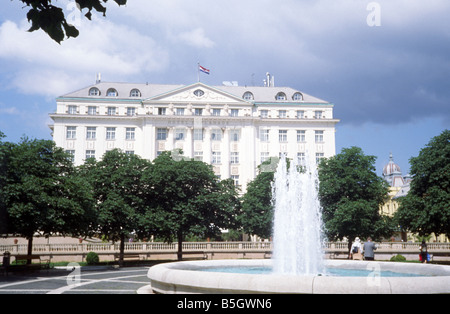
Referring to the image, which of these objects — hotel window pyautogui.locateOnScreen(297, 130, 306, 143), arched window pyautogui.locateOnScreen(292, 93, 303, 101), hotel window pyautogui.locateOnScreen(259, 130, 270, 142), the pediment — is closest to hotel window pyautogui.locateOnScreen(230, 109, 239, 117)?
the pediment

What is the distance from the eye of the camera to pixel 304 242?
19.5 metres

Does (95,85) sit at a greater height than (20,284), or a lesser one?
greater

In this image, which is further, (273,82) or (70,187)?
(273,82)

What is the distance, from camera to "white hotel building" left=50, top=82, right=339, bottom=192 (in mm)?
68812

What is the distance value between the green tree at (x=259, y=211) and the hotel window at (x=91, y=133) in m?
31.8

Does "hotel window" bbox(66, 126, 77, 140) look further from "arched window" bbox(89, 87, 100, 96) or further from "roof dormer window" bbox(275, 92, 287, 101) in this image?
"roof dormer window" bbox(275, 92, 287, 101)

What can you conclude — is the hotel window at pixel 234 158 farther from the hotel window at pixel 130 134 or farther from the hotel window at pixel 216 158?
the hotel window at pixel 130 134

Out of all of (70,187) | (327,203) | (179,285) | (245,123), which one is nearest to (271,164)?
(327,203)

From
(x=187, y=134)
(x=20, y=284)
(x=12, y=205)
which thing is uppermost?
(x=187, y=134)

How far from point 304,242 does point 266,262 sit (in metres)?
2.59

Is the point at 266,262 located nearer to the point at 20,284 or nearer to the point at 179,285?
the point at 179,285

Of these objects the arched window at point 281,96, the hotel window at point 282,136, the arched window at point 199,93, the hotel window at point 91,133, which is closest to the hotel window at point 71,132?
the hotel window at point 91,133

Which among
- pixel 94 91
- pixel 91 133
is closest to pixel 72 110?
pixel 91 133

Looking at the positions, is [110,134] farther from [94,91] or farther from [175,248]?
[175,248]
